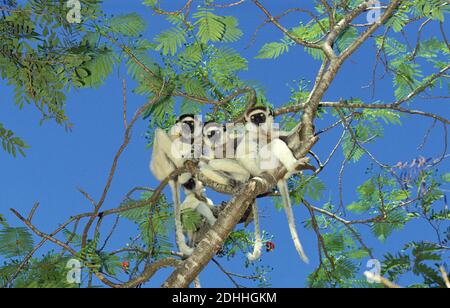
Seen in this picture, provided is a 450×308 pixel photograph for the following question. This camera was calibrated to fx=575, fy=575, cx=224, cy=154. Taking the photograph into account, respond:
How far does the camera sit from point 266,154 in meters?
5.46

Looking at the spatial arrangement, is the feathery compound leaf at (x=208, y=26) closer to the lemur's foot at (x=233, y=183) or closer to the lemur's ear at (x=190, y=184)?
the lemur's foot at (x=233, y=183)

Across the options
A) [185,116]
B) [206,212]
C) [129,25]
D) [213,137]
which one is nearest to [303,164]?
[213,137]

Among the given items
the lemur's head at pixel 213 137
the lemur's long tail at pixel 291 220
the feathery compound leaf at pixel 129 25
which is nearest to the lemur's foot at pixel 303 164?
the lemur's long tail at pixel 291 220

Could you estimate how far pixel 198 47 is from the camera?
5793mm

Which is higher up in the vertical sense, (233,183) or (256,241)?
(233,183)

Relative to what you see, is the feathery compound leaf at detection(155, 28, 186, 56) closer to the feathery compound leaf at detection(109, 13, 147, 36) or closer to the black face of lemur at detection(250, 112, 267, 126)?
the feathery compound leaf at detection(109, 13, 147, 36)

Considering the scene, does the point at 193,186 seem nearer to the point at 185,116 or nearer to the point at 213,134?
the point at 213,134

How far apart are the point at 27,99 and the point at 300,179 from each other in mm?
2889

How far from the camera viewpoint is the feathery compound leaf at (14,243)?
4.50m

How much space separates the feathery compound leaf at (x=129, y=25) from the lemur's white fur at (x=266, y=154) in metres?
1.44

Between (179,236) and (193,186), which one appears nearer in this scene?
(179,236)

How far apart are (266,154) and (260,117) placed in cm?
61
